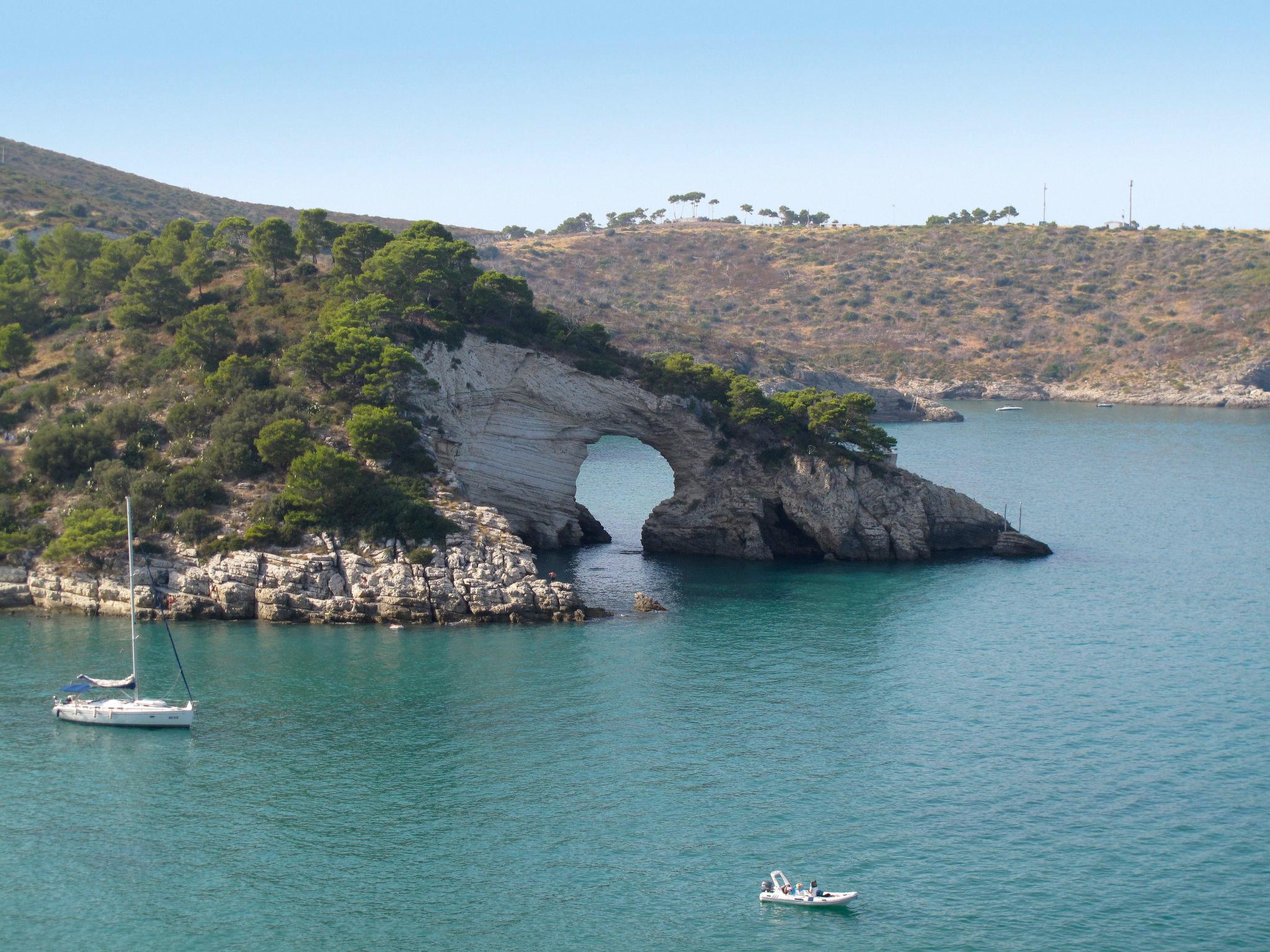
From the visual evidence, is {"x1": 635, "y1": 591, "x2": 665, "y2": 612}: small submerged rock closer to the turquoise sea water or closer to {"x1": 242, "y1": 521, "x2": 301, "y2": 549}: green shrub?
the turquoise sea water

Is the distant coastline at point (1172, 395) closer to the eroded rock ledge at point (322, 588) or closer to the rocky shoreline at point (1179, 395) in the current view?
the rocky shoreline at point (1179, 395)

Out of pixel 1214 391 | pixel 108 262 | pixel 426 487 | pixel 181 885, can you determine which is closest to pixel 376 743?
pixel 181 885

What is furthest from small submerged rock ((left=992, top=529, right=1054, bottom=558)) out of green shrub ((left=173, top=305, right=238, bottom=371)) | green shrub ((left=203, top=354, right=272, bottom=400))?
green shrub ((left=173, top=305, right=238, bottom=371))

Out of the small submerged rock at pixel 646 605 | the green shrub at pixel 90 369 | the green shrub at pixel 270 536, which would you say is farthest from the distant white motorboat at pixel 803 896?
the green shrub at pixel 90 369

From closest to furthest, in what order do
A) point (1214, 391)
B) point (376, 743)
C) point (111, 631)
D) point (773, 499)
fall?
1. point (376, 743)
2. point (111, 631)
3. point (773, 499)
4. point (1214, 391)

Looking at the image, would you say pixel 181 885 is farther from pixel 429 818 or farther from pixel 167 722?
pixel 167 722

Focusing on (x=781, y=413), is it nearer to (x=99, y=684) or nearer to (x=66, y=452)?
(x=66, y=452)
